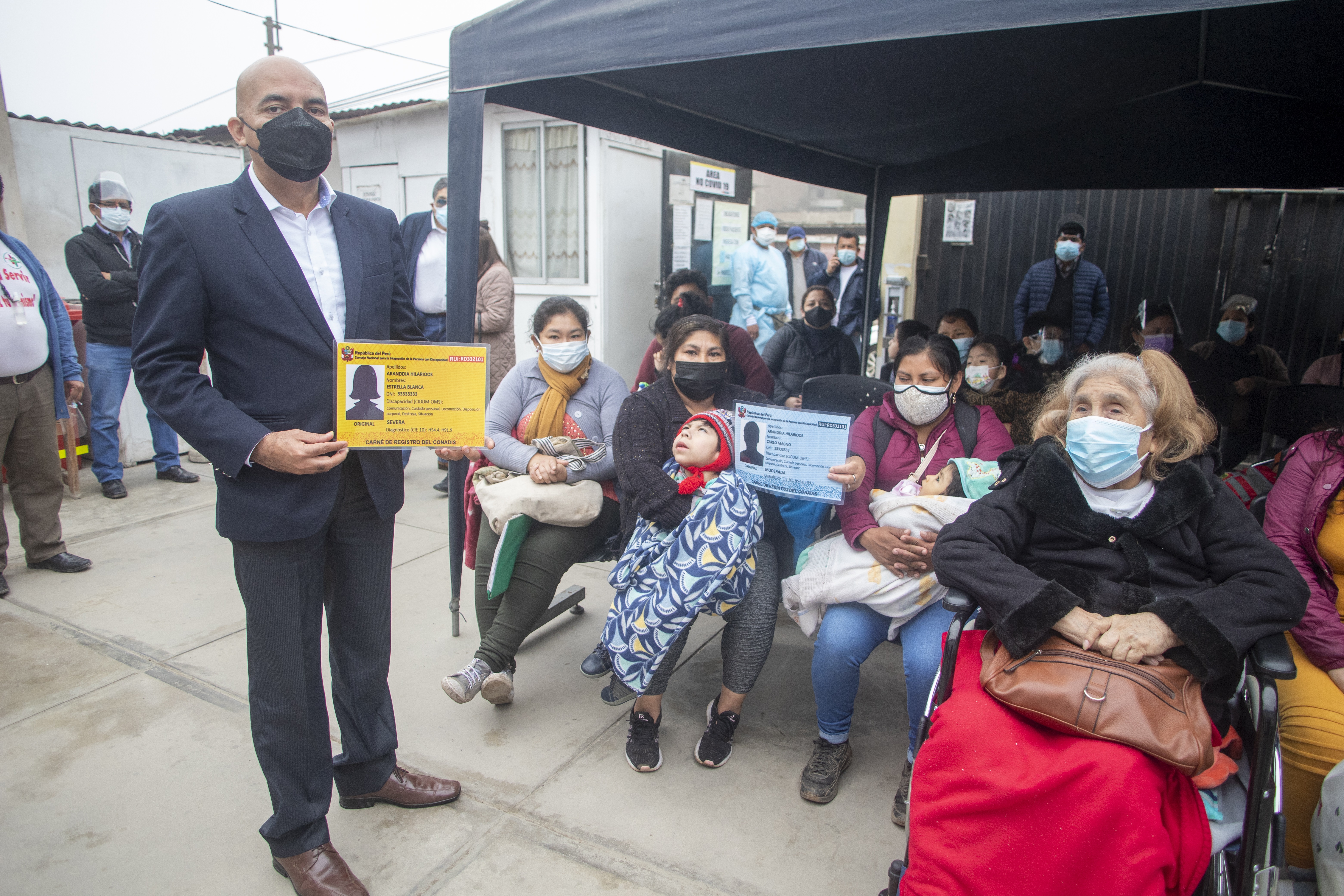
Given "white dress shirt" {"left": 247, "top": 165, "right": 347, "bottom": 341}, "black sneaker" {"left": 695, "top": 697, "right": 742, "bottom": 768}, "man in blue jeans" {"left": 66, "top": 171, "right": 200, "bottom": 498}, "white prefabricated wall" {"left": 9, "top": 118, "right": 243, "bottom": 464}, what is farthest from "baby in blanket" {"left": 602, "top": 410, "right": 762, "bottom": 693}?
"white prefabricated wall" {"left": 9, "top": 118, "right": 243, "bottom": 464}

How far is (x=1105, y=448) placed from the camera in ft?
6.88

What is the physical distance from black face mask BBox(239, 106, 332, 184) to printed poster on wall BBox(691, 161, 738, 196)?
249 inches

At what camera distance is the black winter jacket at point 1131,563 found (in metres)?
1.83

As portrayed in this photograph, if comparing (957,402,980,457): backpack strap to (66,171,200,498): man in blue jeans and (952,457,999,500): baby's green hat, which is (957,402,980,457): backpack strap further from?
(66,171,200,498): man in blue jeans

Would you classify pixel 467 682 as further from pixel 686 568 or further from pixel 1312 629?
pixel 1312 629

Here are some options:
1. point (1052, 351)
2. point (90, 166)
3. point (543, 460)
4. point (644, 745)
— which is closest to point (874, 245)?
point (1052, 351)

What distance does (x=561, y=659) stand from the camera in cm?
350

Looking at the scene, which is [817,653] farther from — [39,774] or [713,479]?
[39,774]

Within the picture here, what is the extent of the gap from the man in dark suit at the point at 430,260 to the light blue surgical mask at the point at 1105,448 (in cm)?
413

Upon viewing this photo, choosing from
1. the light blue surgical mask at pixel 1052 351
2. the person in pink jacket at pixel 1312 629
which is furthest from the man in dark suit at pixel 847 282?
the person in pink jacket at pixel 1312 629

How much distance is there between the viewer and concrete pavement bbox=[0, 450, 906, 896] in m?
2.25

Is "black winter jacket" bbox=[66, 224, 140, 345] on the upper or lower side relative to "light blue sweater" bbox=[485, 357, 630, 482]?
upper

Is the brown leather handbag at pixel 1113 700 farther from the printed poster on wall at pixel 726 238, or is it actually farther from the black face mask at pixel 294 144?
the printed poster on wall at pixel 726 238

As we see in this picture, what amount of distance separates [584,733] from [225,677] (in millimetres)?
1563
